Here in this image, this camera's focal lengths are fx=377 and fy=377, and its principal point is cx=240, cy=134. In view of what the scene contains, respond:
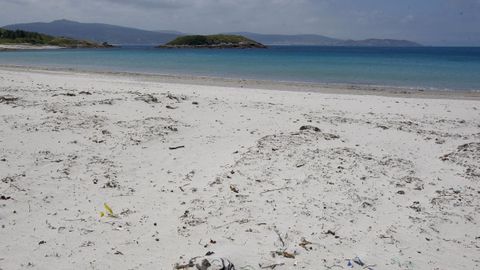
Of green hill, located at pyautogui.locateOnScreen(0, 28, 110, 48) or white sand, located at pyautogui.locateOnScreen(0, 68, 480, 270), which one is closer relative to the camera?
white sand, located at pyautogui.locateOnScreen(0, 68, 480, 270)

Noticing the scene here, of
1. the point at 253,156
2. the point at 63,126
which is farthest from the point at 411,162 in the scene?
the point at 63,126

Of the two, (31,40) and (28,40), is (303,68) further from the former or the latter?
(31,40)

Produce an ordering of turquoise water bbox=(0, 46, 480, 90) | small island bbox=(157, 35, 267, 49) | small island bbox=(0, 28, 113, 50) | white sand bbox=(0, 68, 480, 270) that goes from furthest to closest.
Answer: small island bbox=(157, 35, 267, 49) → small island bbox=(0, 28, 113, 50) → turquoise water bbox=(0, 46, 480, 90) → white sand bbox=(0, 68, 480, 270)

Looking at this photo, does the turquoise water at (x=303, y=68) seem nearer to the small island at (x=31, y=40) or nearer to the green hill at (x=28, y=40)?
the small island at (x=31, y=40)

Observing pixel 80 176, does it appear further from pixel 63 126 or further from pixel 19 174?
pixel 63 126

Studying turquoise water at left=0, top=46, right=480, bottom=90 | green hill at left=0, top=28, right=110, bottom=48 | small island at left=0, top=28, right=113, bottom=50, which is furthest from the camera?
green hill at left=0, top=28, right=110, bottom=48

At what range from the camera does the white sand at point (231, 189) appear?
4.74 meters

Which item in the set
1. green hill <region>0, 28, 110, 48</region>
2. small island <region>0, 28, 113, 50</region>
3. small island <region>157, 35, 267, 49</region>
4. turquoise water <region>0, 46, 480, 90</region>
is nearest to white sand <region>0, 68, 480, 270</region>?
turquoise water <region>0, 46, 480, 90</region>

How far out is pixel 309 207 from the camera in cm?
596

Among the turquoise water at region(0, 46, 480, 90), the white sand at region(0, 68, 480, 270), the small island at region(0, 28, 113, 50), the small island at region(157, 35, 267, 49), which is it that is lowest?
the white sand at region(0, 68, 480, 270)

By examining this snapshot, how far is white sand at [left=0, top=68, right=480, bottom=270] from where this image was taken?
474 centimetres

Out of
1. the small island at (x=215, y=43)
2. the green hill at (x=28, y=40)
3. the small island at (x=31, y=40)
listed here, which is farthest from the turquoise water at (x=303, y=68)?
the small island at (x=215, y=43)

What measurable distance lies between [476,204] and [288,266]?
3970 mm

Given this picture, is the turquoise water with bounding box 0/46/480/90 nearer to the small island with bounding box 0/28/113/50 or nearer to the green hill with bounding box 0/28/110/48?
the small island with bounding box 0/28/113/50
